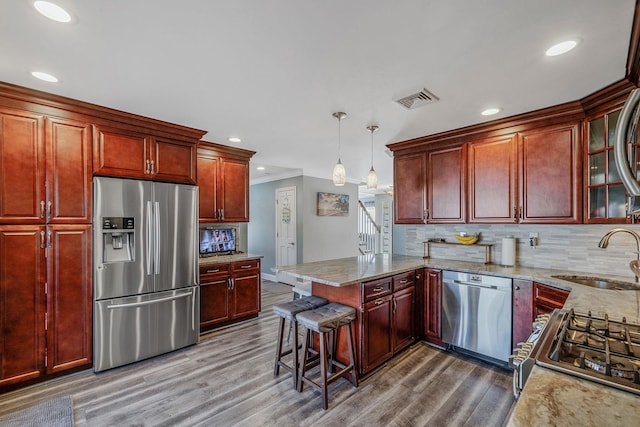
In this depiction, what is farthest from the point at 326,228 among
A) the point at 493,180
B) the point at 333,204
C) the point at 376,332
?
the point at 376,332

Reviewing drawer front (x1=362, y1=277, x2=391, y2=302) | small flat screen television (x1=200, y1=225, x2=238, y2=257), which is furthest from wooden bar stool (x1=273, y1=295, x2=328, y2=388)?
small flat screen television (x1=200, y1=225, x2=238, y2=257)

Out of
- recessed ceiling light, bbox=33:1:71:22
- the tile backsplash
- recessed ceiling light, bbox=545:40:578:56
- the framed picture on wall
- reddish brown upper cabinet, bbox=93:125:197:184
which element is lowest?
the tile backsplash

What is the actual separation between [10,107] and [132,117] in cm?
84

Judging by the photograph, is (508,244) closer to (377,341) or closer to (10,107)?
(377,341)

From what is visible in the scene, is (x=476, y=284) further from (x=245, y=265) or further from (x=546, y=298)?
(x=245, y=265)

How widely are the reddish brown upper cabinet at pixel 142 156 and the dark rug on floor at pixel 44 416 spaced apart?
191 centimetres

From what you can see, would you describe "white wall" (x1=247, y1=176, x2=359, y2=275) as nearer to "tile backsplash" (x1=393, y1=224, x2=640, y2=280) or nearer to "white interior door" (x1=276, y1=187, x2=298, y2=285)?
"white interior door" (x1=276, y1=187, x2=298, y2=285)

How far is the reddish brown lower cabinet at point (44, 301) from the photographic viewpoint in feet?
7.84

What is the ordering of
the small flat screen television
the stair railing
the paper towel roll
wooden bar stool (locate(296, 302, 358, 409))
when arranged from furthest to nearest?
the stair railing, the small flat screen television, the paper towel roll, wooden bar stool (locate(296, 302, 358, 409))

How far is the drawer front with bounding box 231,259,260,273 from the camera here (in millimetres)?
3980

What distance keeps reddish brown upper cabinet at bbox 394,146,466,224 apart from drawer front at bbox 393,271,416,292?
835 millimetres

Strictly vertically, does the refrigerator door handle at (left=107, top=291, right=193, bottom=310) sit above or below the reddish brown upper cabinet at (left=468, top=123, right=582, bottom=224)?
below

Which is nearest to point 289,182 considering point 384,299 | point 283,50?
point 384,299

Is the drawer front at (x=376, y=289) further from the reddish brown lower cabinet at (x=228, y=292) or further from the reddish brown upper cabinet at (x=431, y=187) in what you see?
the reddish brown lower cabinet at (x=228, y=292)
